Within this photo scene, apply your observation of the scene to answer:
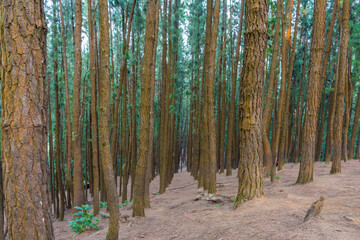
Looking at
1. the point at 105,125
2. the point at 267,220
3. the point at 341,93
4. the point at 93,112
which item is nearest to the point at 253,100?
the point at 267,220

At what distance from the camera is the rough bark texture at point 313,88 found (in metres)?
5.36

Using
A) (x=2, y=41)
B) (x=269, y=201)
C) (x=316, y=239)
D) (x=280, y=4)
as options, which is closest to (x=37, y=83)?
(x=2, y=41)

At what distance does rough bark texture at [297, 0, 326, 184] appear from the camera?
5359 mm

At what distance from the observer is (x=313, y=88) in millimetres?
5453

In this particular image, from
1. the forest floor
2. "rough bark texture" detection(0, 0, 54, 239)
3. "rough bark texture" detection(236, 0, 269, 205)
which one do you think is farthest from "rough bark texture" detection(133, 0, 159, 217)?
"rough bark texture" detection(0, 0, 54, 239)

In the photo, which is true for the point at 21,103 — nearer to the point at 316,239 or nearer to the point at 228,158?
the point at 316,239

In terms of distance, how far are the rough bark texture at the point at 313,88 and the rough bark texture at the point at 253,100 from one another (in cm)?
223

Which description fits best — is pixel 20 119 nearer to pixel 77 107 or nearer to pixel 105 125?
pixel 105 125

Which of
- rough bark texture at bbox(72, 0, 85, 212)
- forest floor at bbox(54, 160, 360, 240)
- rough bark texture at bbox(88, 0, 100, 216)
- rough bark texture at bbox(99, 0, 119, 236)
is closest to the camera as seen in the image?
forest floor at bbox(54, 160, 360, 240)

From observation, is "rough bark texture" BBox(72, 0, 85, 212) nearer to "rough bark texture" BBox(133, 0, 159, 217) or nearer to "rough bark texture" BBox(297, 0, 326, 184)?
"rough bark texture" BBox(133, 0, 159, 217)

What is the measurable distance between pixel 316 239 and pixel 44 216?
2.39m

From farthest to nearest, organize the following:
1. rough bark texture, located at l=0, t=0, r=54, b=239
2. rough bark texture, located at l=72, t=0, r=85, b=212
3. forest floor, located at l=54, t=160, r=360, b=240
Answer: rough bark texture, located at l=72, t=0, r=85, b=212 → forest floor, located at l=54, t=160, r=360, b=240 → rough bark texture, located at l=0, t=0, r=54, b=239

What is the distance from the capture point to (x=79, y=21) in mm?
5762

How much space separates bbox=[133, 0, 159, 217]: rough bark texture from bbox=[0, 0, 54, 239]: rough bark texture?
9.30 feet
